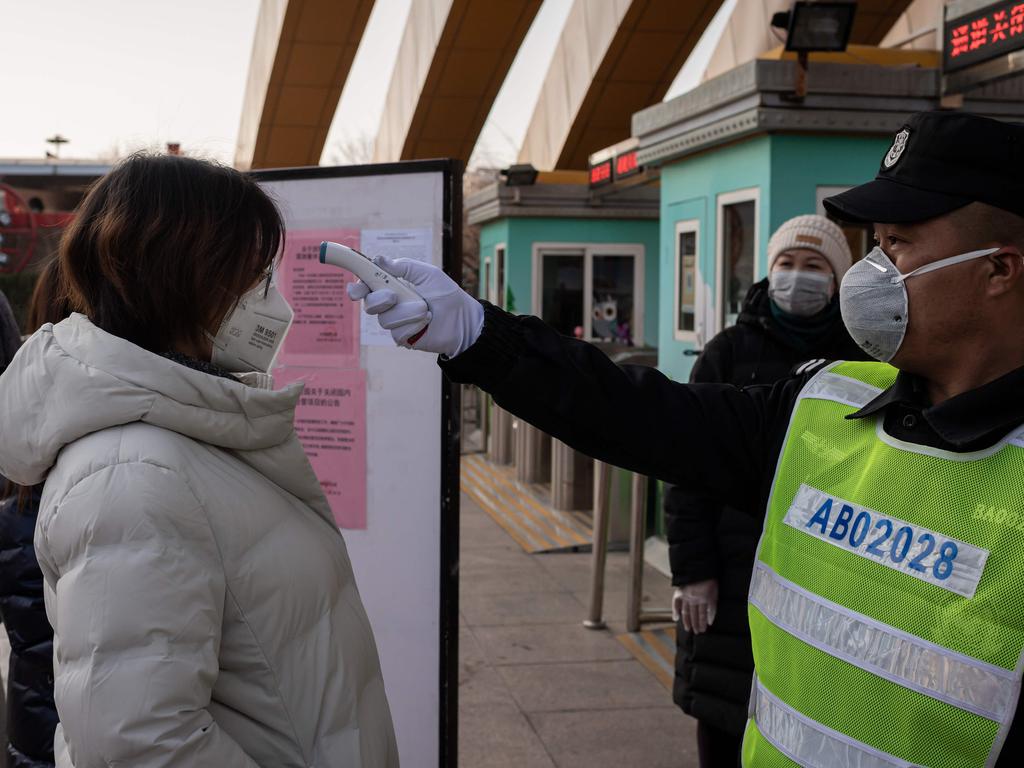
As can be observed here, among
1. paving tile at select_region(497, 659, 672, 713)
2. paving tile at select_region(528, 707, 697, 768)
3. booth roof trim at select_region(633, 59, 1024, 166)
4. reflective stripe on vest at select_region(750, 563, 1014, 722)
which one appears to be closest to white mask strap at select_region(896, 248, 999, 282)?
reflective stripe on vest at select_region(750, 563, 1014, 722)

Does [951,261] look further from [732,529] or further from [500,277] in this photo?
[500,277]

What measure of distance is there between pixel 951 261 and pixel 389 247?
1.91 meters

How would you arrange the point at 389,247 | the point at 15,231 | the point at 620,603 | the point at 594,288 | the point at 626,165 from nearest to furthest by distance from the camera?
the point at 389,247, the point at 620,603, the point at 626,165, the point at 15,231, the point at 594,288

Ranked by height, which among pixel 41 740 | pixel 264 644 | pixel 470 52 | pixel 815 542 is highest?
pixel 470 52

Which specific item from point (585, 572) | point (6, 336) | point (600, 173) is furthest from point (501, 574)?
point (600, 173)

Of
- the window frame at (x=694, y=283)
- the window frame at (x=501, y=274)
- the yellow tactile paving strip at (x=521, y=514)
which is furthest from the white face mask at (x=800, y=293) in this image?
the window frame at (x=501, y=274)

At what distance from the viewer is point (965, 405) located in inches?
65.4

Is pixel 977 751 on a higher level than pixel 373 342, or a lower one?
lower

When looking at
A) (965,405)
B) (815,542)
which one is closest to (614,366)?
(815,542)

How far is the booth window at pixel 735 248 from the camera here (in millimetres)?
7414

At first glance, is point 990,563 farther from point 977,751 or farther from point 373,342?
point 373,342

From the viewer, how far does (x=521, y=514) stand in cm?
987

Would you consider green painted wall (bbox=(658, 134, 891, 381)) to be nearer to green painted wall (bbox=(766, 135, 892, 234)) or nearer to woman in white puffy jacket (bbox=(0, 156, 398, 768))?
green painted wall (bbox=(766, 135, 892, 234))

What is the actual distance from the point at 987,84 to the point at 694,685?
15.8ft
